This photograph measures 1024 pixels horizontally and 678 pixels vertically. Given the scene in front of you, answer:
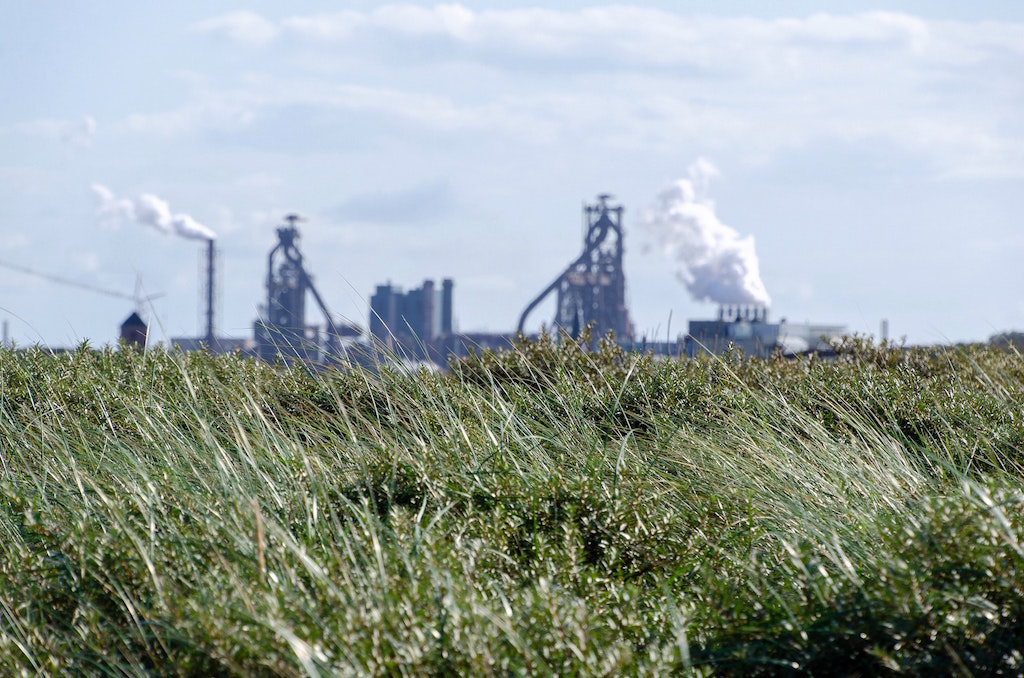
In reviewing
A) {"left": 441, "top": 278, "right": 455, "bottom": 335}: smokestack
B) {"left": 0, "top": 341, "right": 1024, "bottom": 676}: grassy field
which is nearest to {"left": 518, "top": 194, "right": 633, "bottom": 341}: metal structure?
{"left": 441, "top": 278, "right": 455, "bottom": 335}: smokestack

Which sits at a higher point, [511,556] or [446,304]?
[446,304]

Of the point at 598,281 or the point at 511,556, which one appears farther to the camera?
the point at 598,281

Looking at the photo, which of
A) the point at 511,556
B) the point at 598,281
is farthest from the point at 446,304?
the point at 511,556

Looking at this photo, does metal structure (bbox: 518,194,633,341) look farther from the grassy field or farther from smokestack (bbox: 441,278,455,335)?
the grassy field

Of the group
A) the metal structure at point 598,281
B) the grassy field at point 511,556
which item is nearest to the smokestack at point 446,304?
the metal structure at point 598,281

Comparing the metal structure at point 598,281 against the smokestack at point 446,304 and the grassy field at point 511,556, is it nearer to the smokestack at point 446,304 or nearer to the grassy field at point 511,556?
the smokestack at point 446,304

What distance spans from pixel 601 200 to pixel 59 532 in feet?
264

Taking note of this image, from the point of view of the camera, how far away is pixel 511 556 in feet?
12.4

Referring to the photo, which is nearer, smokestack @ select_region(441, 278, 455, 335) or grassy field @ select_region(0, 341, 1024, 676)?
grassy field @ select_region(0, 341, 1024, 676)

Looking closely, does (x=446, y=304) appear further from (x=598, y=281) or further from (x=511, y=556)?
(x=511, y=556)

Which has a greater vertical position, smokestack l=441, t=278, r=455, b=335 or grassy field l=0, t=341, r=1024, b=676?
smokestack l=441, t=278, r=455, b=335

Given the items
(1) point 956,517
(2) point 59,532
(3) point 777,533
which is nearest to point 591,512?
(3) point 777,533

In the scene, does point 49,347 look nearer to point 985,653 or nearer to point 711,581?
point 711,581

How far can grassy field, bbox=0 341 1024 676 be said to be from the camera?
277 cm
